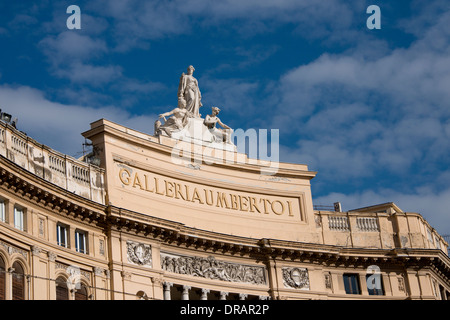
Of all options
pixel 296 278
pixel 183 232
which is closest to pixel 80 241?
pixel 183 232

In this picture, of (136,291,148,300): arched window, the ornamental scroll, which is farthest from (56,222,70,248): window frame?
the ornamental scroll

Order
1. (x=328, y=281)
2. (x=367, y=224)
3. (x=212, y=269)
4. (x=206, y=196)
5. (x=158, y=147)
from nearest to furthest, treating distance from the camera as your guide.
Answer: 1. (x=212, y=269)
2. (x=158, y=147)
3. (x=206, y=196)
4. (x=328, y=281)
5. (x=367, y=224)

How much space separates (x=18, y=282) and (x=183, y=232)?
954 centimetres

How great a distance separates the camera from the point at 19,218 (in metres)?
41.6

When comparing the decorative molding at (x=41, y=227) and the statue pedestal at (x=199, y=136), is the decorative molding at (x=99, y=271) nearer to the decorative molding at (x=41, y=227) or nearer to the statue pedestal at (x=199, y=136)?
the decorative molding at (x=41, y=227)

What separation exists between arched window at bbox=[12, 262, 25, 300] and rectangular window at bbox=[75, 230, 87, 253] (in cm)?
376

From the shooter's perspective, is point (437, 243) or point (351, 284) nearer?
point (351, 284)

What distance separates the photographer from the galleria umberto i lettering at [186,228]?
42.2 metres

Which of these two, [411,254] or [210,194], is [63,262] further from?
[411,254]

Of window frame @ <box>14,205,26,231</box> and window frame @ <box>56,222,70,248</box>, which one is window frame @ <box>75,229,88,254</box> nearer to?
window frame @ <box>56,222,70,248</box>

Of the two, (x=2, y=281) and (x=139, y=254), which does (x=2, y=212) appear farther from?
(x=139, y=254)

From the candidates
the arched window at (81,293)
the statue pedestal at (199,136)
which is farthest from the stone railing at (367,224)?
the arched window at (81,293)

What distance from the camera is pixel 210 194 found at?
51156 mm
